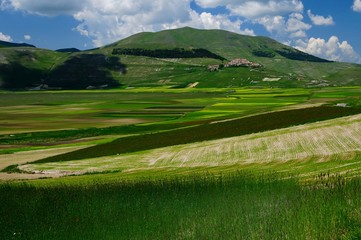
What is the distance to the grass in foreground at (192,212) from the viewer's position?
1594 centimetres

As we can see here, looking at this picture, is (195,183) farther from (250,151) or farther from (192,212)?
(250,151)

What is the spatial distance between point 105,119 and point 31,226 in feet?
296

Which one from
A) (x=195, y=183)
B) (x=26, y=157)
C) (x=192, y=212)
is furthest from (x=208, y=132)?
(x=192, y=212)

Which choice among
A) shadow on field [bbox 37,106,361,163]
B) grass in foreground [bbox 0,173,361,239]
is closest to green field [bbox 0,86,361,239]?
grass in foreground [bbox 0,173,361,239]

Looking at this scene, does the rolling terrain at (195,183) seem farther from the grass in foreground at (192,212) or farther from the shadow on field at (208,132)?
the shadow on field at (208,132)

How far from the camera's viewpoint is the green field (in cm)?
1731

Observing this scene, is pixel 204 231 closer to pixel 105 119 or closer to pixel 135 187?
pixel 135 187

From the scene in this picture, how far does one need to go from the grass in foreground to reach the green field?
56 millimetres

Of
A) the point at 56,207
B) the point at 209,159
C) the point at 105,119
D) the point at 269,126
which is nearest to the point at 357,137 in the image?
the point at 209,159

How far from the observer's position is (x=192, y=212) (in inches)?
797

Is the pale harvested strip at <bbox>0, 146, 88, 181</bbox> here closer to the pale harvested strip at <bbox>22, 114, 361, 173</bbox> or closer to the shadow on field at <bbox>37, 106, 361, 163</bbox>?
the shadow on field at <bbox>37, 106, 361, 163</bbox>

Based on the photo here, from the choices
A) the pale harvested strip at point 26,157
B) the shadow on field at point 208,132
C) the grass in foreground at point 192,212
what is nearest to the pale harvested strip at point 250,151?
the pale harvested strip at point 26,157

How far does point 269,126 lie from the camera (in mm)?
67688

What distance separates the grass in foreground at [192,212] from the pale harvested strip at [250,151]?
18.3 metres
